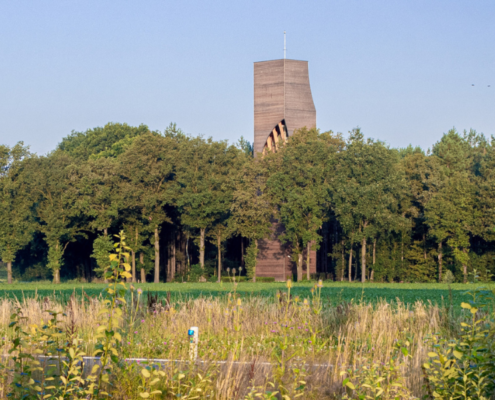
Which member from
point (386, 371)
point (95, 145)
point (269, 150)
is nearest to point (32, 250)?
point (95, 145)

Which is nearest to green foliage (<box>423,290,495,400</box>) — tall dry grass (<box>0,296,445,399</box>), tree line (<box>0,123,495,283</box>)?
tall dry grass (<box>0,296,445,399</box>)

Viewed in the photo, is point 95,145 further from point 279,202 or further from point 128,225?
point 279,202

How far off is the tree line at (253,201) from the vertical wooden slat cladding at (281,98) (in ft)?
7.10

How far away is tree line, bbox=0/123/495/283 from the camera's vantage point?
43469 millimetres

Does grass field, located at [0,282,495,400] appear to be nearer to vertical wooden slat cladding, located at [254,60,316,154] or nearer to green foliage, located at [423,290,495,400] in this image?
green foliage, located at [423,290,495,400]

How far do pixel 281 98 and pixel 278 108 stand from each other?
0.87m

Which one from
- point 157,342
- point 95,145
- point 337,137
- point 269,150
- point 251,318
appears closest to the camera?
point 157,342

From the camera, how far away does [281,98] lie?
49000 mm

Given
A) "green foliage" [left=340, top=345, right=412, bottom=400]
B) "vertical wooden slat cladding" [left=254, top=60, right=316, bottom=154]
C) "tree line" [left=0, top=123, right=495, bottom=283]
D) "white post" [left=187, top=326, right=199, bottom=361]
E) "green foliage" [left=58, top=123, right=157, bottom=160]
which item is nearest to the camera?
"green foliage" [left=340, top=345, right=412, bottom=400]

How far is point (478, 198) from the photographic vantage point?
4438cm

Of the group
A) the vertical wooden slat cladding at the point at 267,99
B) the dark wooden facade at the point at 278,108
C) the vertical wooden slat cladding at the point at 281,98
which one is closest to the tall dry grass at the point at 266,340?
the dark wooden facade at the point at 278,108

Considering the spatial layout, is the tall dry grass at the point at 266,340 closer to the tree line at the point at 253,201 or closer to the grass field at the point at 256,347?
the grass field at the point at 256,347

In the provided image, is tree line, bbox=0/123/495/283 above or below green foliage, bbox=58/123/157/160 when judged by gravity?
below

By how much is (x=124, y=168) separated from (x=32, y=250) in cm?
1426
